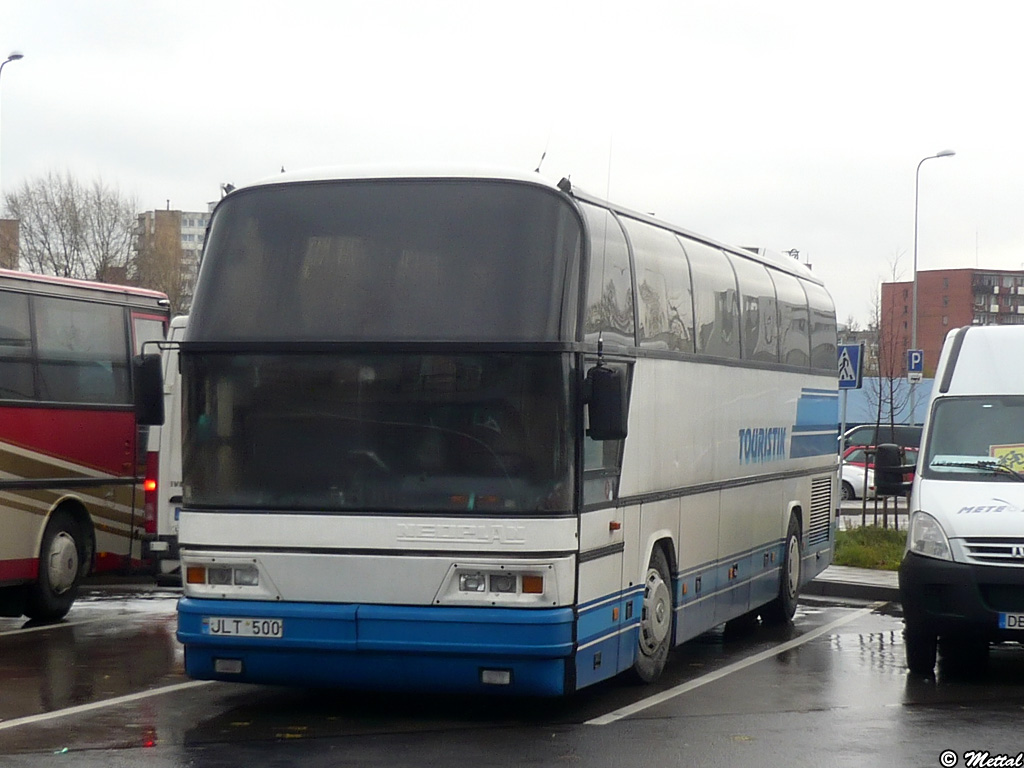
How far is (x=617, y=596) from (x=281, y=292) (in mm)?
2736

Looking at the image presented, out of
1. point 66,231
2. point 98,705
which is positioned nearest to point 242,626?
point 98,705

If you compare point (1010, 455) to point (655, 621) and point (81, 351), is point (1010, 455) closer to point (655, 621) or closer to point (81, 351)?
point (655, 621)

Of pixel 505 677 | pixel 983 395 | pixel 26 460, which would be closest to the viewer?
pixel 505 677

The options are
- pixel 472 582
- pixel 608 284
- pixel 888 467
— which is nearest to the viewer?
pixel 472 582

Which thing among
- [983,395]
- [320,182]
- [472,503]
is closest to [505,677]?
[472,503]

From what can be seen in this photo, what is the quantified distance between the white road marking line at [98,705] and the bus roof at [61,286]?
5.08 metres

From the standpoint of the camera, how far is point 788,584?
49.8 ft

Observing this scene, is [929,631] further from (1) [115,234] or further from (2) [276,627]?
(1) [115,234]

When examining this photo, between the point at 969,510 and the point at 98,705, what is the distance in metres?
5.89

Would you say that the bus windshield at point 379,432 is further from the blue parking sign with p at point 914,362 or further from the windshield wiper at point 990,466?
the blue parking sign with p at point 914,362

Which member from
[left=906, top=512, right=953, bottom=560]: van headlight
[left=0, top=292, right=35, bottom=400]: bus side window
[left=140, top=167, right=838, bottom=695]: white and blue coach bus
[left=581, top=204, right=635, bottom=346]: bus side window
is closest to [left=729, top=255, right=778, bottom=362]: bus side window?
[left=906, top=512, right=953, bottom=560]: van headlight

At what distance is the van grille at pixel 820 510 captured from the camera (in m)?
16.4

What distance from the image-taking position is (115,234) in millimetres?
65500

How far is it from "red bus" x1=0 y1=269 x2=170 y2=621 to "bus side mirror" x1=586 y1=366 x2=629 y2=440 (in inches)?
280
